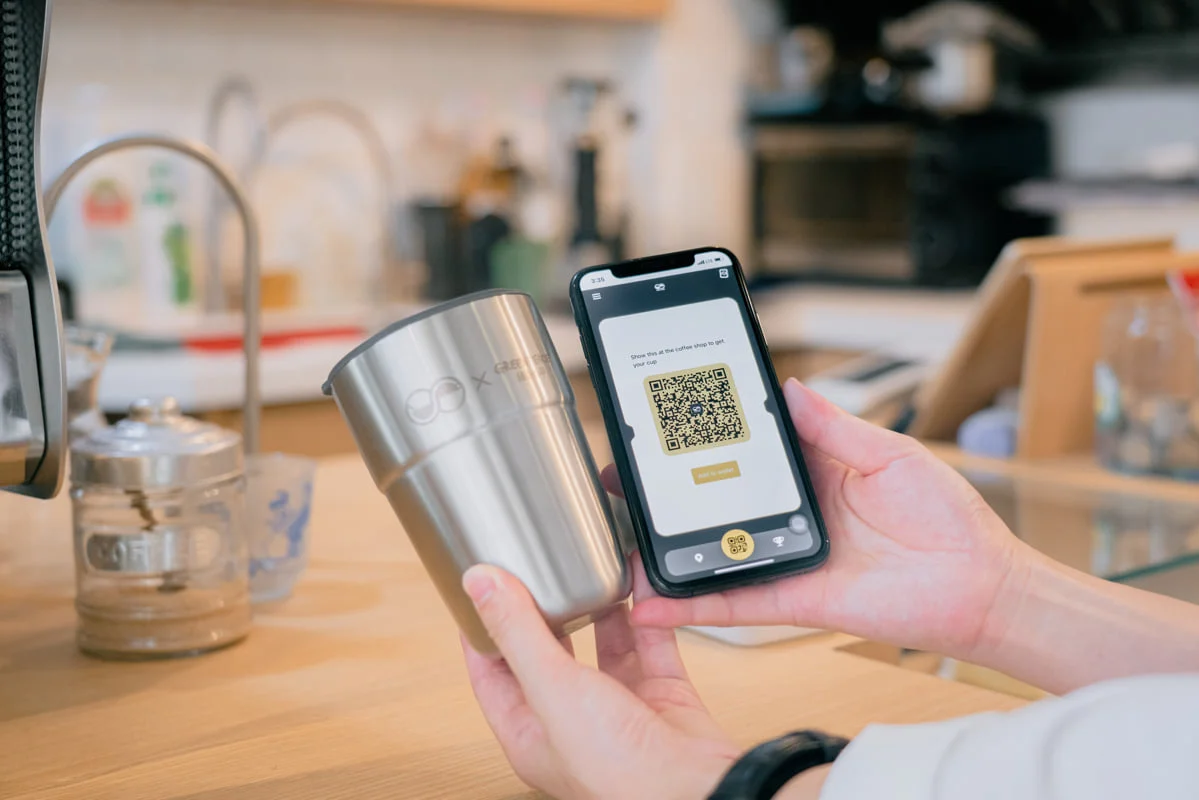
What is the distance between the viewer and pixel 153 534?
0.81m

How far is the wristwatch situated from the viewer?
0.52m

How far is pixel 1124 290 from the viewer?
4.78 ft

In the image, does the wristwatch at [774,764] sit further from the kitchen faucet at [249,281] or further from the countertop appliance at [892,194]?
the countertop appliance at [892,194]

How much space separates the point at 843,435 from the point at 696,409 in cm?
8

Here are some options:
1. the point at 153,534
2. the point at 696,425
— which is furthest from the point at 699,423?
the point at 153,534

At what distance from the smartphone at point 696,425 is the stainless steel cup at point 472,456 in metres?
0.09

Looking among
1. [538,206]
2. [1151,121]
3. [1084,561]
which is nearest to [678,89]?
[538,206]

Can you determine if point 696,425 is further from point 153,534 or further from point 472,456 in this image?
point 153,534

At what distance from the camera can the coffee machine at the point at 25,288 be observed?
2.33 feet

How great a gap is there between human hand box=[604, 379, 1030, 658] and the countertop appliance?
2409 millimetres

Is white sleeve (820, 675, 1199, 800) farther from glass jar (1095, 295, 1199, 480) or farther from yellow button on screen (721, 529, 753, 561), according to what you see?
Answer: glass jar (1095, 295, 1199, 480)

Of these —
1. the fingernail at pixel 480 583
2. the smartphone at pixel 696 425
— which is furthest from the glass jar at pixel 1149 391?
the fingernail at pixel 480 583

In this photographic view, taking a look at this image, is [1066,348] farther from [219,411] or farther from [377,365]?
[219,411]

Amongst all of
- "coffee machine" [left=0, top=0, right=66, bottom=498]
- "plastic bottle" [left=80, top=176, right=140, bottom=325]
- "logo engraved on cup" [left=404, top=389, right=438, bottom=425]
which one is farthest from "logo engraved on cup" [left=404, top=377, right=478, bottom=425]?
"plastic bottle" [left=80, top=176, right=140, bottom=325]
